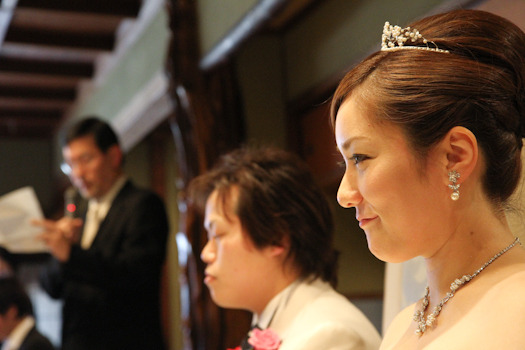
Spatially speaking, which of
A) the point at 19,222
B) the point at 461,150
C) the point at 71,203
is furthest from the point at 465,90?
the point at 71,203

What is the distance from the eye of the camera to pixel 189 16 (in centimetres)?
328

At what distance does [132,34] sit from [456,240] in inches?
153

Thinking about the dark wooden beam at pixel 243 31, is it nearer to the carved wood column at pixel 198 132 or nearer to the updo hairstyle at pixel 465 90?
the carved wood column at pixel 198 132

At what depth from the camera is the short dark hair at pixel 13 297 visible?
315 cm

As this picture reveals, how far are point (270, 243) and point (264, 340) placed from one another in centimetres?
25

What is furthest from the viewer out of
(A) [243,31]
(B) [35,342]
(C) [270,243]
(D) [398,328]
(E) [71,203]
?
(B) [35,342]

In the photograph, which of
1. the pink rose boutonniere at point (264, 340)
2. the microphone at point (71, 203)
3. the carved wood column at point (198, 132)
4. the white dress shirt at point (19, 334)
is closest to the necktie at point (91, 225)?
the microphone at point (71, 203)

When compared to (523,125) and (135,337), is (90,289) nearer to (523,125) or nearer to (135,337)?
(135,337)

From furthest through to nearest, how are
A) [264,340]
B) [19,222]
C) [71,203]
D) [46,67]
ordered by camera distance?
[46,67] < [71,203] < [19,222] < [264,340]

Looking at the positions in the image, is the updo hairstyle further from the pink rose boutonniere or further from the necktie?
the necktie

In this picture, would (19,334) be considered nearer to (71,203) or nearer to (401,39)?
(71,203)

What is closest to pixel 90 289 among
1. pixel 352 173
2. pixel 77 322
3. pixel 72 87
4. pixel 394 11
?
pixel 77 322

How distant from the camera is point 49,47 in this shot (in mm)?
4543

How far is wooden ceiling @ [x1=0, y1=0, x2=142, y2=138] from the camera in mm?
3988
